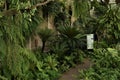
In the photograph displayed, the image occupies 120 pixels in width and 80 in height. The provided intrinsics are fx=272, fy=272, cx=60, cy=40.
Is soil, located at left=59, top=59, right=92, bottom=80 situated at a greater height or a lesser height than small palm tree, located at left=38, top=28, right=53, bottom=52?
lesser

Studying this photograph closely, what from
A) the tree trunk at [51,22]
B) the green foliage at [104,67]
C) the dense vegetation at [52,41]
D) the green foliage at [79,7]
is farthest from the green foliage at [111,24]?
the green foliage at [79,7]

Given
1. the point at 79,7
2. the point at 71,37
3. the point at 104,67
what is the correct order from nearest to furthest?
the point at 79,7
the point at 104,67
the point at 71,37

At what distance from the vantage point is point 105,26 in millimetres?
10055

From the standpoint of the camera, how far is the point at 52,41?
11.2m

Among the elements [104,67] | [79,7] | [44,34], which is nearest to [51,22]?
[44,34]

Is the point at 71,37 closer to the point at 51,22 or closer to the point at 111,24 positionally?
the point at 51,22

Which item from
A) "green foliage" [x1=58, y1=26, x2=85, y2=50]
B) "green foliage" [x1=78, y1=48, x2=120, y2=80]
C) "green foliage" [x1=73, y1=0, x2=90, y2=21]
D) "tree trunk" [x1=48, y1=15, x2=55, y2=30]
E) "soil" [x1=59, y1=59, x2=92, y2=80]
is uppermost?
"green foliage" [x1=73, y1=0, x2=90, y2=21]

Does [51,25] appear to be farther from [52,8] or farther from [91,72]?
[91,72]

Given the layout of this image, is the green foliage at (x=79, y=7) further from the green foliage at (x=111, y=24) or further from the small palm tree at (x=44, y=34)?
the small palm tree at (x=44, y=34)

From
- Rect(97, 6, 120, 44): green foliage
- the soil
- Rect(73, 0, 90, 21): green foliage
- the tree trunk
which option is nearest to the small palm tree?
the soil

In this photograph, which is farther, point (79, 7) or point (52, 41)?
point (52, 41)

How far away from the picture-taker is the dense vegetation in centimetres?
417

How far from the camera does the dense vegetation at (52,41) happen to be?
13.7 ft

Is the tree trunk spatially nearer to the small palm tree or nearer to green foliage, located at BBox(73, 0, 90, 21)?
the small palm tree
